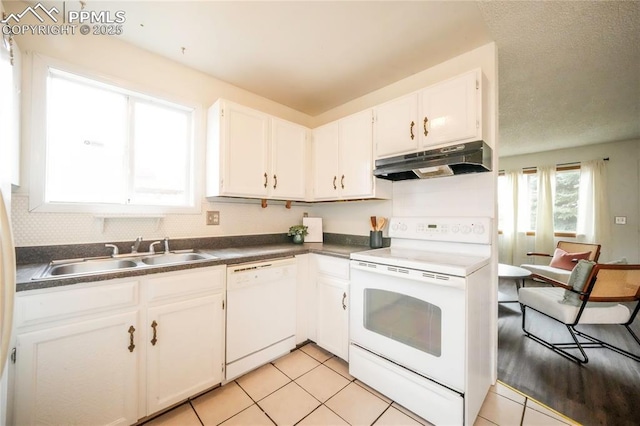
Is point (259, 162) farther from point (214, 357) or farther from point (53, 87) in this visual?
point (214, 357)

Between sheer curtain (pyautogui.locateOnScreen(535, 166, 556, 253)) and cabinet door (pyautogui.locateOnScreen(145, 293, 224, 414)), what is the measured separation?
19.1 feet

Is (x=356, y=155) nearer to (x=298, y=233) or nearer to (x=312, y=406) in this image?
(x=298, y=233)

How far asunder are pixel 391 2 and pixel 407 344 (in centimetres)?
216

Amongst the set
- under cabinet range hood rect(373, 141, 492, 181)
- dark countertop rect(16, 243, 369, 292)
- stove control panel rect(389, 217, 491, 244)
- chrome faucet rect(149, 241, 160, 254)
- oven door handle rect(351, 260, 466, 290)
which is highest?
under cabinet range hood rect(373, 141, 492, 181)

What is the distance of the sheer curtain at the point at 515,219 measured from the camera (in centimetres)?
496

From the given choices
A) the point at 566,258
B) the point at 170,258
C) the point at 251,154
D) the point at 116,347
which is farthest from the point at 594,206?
the point at 116,347

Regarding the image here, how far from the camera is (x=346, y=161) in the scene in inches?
92.8

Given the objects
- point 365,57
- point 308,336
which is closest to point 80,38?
point 365,57

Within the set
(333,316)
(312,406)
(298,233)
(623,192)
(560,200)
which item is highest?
(623,192)

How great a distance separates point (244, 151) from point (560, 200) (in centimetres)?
585

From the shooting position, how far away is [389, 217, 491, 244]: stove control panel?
1744 mm

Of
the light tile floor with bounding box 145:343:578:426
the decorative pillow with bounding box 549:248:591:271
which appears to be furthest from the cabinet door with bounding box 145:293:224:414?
the decorative pillow with bounding box 549:248:591:271

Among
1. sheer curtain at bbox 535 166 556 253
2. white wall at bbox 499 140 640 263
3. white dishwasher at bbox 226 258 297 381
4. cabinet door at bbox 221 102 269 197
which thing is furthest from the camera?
sheer curtain at bbox 535 166 556 253

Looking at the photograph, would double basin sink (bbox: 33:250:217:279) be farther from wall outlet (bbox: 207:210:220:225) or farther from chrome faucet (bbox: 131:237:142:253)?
wall outlet (bbox: 207:210:220:225)
